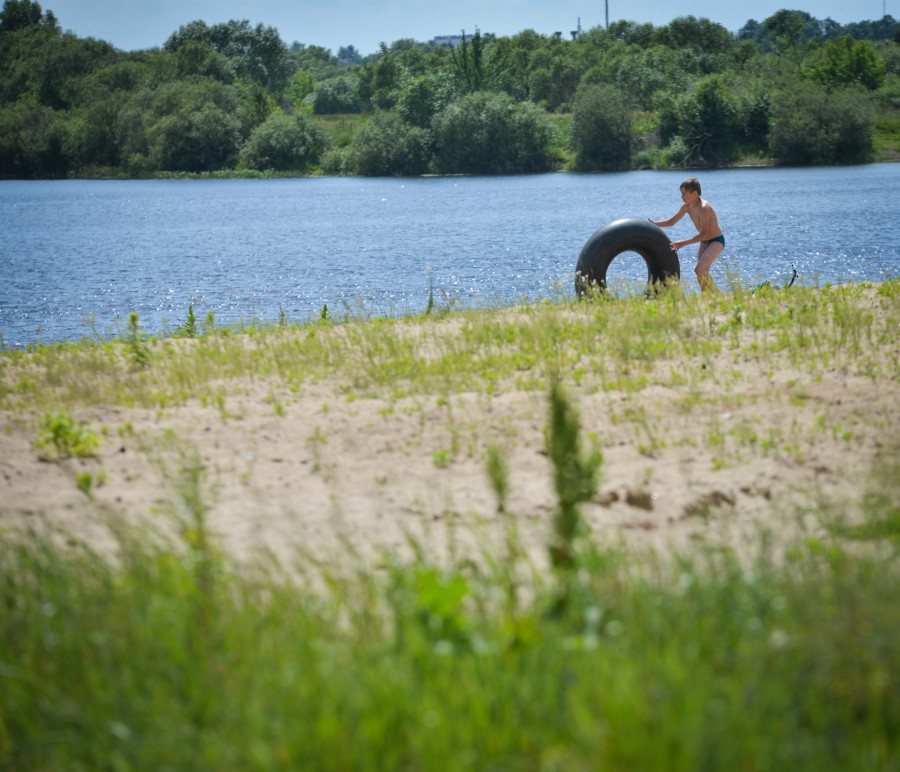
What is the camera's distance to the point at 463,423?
7969mm

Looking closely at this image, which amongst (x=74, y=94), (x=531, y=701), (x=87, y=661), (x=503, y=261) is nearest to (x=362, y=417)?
(x=87, y=661)

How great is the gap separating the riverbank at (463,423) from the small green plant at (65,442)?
20 mm

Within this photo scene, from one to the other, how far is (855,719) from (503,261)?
1101 inches

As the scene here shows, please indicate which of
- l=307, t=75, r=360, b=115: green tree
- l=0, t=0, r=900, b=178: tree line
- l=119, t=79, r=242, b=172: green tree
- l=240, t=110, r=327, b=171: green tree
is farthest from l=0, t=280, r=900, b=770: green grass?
l=307, t=75, r=360, b=115: green tree

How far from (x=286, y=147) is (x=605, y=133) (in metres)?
29.6

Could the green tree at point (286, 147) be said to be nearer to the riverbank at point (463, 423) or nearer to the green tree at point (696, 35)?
the green tree at point (696, 35)

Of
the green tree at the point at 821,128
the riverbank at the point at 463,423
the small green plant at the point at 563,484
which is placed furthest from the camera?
the green tree at the point at 821,128

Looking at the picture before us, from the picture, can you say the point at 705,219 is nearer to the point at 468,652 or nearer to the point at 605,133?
the point at 468,652

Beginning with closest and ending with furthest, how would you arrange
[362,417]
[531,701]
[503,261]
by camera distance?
1. [531,701]
2. [362,417]
3. [503,261]

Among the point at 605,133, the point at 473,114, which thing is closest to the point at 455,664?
the point at 605,133

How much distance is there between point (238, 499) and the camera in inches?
256

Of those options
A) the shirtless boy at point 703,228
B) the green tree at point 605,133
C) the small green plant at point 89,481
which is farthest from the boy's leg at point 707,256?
the green tree at point 605,133

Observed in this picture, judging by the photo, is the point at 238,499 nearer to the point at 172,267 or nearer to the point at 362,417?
the point at 362,417

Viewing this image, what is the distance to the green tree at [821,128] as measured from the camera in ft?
254
